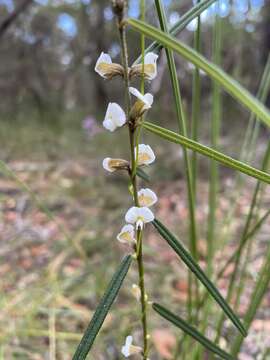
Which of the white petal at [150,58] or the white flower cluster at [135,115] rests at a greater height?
the white petal at [150,58]

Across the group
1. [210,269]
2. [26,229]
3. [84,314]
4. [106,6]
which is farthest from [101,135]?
[210,269]

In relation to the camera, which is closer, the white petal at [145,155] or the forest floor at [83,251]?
the white petal at [145,155]

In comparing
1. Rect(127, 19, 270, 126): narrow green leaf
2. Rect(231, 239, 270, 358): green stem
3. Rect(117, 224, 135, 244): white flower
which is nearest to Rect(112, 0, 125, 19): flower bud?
Rect(127, 19, 270, 126): narrow green leaf

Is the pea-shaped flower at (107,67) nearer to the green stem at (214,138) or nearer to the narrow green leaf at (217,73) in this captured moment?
the narrow green leaf at (217,73)

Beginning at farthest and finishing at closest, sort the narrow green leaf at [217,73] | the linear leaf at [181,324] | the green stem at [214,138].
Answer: the green stem at [214,138] < the linear leaf at [181,324] < the narrow green leaf at [217,73]

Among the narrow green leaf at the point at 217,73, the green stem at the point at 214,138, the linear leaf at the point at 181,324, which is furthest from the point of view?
the green stem at the point at 214,138

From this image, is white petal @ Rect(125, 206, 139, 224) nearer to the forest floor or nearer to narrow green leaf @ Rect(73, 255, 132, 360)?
narrow green leaf @ Rect(73, 255, 132, 360)

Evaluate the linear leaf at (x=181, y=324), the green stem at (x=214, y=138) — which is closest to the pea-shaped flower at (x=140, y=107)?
the linear leaf at (x=181, y=324)

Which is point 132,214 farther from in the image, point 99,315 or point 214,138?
point 214,138
